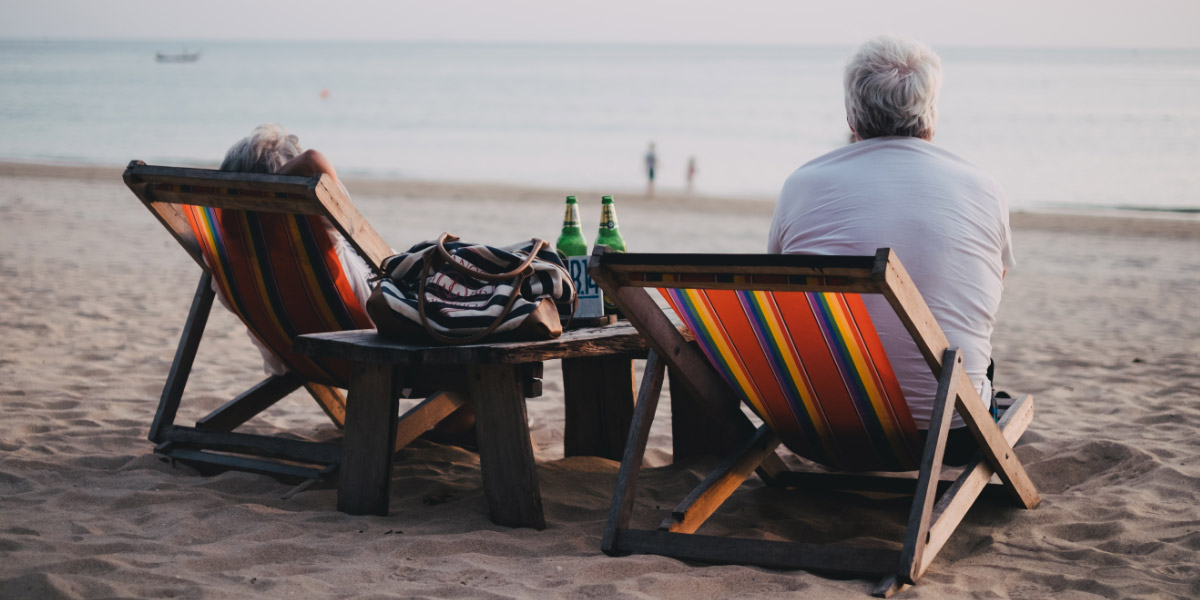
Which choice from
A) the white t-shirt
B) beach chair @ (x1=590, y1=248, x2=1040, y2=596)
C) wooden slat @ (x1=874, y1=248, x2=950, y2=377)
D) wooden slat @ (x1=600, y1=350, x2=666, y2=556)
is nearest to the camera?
wooden slat @ (x1=874, y1=248, x2=950, y2=377)

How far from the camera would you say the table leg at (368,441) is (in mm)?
2768

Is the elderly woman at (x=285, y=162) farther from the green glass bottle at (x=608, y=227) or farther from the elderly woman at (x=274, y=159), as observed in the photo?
the green glass bottle at (x=608, y=227)

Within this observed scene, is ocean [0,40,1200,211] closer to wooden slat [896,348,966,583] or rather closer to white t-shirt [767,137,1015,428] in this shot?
white t-shirt [767,137,1015,428]

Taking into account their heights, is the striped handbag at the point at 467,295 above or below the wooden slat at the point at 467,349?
above

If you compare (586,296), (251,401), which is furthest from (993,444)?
(251,401)

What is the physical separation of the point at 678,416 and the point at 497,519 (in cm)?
92

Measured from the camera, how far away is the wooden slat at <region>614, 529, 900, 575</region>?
7.74ft

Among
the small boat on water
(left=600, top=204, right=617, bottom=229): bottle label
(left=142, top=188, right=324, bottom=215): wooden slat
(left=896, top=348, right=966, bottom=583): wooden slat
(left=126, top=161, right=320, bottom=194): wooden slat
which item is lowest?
(left=896, top=348, right=966, bottom=583): wooden slat

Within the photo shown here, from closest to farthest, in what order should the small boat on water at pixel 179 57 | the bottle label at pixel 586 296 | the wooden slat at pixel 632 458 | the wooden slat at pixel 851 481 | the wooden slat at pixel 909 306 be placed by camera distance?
the wooden slat at pixel 909 306
the wooden slat at pixel 632 458
the bottle label at pixel 586 296
the wooden slat at pixel 851 481
the small boat on water at pixel 179 57

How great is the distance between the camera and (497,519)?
2809 mm

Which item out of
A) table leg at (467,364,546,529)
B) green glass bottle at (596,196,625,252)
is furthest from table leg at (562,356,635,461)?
table leg at (467,364,546,529)

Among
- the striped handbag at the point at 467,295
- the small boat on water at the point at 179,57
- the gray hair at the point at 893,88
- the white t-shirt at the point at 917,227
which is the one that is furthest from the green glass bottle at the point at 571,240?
the small boat on water at the point at 179,57

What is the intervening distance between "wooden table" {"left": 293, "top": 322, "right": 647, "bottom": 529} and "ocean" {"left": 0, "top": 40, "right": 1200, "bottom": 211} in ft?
3.54

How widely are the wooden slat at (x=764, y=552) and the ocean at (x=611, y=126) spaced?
4.12ft
